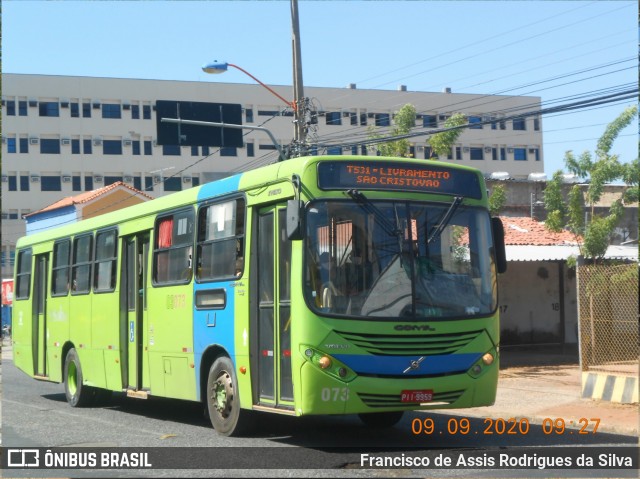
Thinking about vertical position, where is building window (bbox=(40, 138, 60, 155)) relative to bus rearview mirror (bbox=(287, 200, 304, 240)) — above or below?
above

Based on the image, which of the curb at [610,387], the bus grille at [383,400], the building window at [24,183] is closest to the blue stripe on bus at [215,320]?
the bus grille at [383,400]

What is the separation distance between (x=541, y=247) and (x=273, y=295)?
16.2 m

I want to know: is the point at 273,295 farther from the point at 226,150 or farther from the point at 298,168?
the point at 226,150

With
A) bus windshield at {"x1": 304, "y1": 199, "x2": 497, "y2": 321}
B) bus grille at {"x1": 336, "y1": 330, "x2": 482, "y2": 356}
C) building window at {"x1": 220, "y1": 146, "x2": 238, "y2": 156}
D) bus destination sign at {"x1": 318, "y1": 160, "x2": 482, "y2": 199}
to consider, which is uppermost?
building window at {"x1": 220, "y1": 146, "x2": 238, "y2": 156}

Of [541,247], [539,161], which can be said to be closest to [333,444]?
[541,247]

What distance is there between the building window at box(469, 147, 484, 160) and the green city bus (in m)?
73.7

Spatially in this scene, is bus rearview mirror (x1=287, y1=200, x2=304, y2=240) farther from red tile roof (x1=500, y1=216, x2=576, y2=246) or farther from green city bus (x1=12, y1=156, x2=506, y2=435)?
red tile roof (x1=500, y1=216, x2=576, y2=246)

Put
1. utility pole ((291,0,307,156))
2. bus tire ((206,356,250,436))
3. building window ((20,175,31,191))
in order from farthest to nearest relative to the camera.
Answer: building window ((20,175,31,191))
utility pole ((291,0,307,156))
bus tire ((206,356,250,436))

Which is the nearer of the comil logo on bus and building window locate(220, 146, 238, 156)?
the comil logo on bus

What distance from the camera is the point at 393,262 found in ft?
36.6

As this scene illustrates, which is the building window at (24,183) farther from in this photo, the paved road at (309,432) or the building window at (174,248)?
the building window at (174,248)

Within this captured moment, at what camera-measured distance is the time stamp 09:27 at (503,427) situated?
43.2ft

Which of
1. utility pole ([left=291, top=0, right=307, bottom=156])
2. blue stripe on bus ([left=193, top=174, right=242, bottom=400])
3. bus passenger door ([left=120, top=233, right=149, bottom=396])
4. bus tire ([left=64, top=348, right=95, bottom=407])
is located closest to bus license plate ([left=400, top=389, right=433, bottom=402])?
blue stripe on bus ([left=193, top=174, right=242, bottom=400])

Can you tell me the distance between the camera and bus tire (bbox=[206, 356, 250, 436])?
40.4ft
